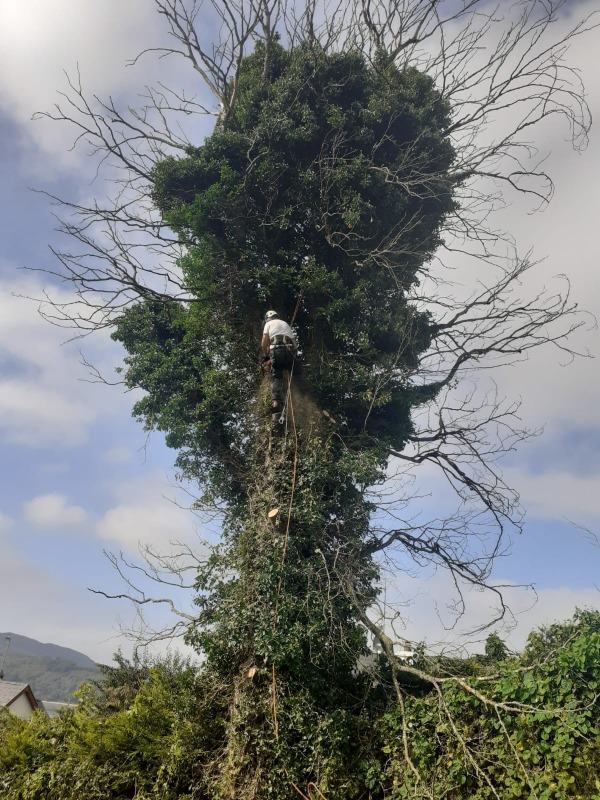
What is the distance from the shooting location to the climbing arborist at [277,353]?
8000 mm

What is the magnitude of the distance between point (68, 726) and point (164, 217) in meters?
7.78

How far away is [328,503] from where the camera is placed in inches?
297

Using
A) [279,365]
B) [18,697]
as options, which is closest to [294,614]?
[279,365]

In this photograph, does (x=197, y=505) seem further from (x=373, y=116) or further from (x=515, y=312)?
(x=373, y=116)

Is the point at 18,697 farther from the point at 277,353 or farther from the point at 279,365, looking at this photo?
the point at 277,353

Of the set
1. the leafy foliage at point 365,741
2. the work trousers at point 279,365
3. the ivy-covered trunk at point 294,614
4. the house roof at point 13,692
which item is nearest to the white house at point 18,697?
the house roof at point 13,692

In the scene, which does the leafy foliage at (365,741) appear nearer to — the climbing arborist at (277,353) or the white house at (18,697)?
the climbing arborist at (277,353)

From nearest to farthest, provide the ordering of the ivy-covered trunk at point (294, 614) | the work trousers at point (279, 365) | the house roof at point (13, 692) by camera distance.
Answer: the ivy-covered trunk at point (294, 614)
the work trousers at point (279, 365)
the house roof at point (13, 692)

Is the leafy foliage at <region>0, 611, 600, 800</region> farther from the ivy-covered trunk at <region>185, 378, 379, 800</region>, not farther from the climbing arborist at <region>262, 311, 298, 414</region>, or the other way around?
the climbing arborist at <region>262, 311, 298, 414</region>

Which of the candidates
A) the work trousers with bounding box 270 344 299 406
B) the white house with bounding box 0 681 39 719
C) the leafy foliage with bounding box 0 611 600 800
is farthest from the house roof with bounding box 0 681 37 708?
the work trousers with bounding box 270 344 299 406

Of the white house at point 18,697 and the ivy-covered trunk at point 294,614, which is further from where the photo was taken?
the white house at point 18,697

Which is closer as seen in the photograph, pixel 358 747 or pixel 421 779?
pixel 421 779

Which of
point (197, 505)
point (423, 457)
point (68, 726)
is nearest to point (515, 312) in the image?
point (423, 457)

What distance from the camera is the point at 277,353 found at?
7973 mm
